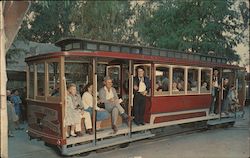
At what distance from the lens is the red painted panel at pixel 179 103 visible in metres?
11.4

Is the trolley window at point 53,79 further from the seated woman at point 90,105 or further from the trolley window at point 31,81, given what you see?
the trolley window at point 31,81

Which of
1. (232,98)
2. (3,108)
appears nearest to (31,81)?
(3,108)

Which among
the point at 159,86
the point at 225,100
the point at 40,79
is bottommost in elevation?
the point at 225,100

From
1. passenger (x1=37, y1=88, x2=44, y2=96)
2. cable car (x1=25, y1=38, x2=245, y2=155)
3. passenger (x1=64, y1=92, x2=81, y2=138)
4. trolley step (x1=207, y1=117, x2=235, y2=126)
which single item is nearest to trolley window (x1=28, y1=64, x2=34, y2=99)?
cable car (x1=25, y1=38, x2=245, y2=155)

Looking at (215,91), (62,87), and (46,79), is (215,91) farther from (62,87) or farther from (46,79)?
(62,87)

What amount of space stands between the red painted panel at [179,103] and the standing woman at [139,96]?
374 mm

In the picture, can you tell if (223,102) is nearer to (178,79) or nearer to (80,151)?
(178,79)

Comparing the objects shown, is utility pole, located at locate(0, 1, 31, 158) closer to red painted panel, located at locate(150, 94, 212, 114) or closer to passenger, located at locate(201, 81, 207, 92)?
red painted panel, located at locate(150, 94, 212, 114)

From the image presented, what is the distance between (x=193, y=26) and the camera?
2502 centimetres

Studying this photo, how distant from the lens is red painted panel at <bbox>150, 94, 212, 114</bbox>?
11427mm

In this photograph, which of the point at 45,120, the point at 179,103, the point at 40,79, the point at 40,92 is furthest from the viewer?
the point at 179,103

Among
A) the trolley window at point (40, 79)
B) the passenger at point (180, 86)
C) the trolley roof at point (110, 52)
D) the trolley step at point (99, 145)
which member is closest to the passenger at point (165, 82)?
the trolley roof at point (110, 52)

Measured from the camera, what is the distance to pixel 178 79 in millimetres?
12508

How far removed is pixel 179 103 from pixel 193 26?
13635 mm
